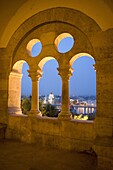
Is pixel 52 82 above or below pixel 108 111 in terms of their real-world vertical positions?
above

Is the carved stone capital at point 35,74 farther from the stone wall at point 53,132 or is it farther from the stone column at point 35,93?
the stone wall at point 53,132

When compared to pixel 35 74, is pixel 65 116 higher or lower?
lower

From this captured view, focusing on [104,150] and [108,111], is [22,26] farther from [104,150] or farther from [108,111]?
[104,150]

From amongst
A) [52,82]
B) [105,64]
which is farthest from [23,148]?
[52,82]

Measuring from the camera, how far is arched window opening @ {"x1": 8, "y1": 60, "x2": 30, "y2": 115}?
4.94 metres

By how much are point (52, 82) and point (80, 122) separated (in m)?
66.6

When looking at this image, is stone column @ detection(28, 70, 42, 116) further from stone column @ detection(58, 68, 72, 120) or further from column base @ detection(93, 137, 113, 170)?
column base @ detection(93, 137, 113, 170)

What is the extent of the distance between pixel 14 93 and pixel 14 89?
116mm

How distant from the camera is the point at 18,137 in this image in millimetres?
4664

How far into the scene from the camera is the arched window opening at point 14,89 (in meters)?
4.94

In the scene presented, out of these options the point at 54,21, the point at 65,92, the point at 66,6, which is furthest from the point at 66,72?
the point at 66,6

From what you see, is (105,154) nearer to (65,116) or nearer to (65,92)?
(65,116)

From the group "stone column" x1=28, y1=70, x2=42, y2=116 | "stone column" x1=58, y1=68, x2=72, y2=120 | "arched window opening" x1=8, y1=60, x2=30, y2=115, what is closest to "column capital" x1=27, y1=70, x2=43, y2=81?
"stone column" x1=28, y1=70, x2=42, y2=116

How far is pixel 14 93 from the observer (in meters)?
5.10
